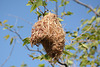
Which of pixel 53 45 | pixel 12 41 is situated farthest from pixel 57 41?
pixel 12 41

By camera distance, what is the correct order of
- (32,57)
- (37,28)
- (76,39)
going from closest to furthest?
(37,28) → (32,57) → (76,39)

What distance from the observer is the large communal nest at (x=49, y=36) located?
194 cm

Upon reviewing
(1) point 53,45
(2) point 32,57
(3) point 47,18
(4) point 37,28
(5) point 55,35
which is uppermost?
(3) point 47,18

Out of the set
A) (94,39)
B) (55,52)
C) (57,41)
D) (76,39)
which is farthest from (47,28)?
(94,39)

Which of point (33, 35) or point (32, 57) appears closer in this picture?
point (33, 35)

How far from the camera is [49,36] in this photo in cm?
192

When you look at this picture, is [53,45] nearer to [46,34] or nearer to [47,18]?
[46,34]

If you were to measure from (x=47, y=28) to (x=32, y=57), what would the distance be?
2.27ft

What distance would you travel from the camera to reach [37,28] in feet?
6.72

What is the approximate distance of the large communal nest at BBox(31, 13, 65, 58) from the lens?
6.38 feet

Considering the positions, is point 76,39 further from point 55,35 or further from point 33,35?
point 33,35

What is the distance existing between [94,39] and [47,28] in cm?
160

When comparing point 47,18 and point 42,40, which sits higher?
point 47,18

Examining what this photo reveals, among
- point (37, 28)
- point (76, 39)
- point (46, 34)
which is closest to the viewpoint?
point (46, 34)
